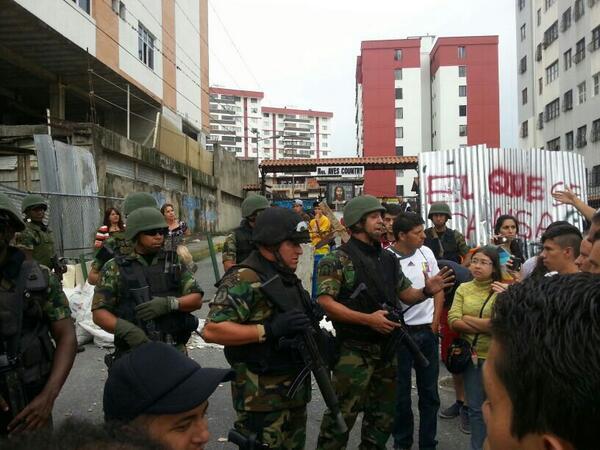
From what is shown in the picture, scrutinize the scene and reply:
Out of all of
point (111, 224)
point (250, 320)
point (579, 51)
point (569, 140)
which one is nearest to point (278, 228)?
point (250, 320)

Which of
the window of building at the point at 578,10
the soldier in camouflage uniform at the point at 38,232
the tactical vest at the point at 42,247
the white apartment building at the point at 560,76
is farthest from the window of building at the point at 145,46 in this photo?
the window of building at the point at 578,10

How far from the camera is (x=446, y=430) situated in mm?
4301

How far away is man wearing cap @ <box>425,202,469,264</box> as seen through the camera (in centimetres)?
630

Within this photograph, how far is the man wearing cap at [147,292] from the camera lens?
10.4ft

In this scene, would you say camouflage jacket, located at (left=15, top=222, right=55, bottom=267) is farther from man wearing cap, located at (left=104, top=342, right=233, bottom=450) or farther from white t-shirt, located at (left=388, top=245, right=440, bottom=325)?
man wearing cap, located at (left=104, top=342, right=233, bottom=450)

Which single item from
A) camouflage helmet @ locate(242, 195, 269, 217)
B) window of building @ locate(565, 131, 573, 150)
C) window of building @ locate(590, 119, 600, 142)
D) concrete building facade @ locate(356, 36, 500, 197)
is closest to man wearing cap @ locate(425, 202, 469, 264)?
camouflage helmet @ locate(242, 195, 269, 217)

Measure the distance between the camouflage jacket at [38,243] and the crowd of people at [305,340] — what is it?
1.64m

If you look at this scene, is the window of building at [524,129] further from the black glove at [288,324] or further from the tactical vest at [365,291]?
the black glove at [288,324]

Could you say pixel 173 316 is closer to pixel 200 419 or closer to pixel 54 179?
pixel 200 419

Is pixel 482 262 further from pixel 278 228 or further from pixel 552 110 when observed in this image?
pixel 552 110

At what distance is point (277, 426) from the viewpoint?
8.93 feet

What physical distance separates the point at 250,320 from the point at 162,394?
126 centimetres

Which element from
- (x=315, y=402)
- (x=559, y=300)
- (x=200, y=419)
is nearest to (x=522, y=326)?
(x=559, y=300)

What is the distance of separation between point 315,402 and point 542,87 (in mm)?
37340
